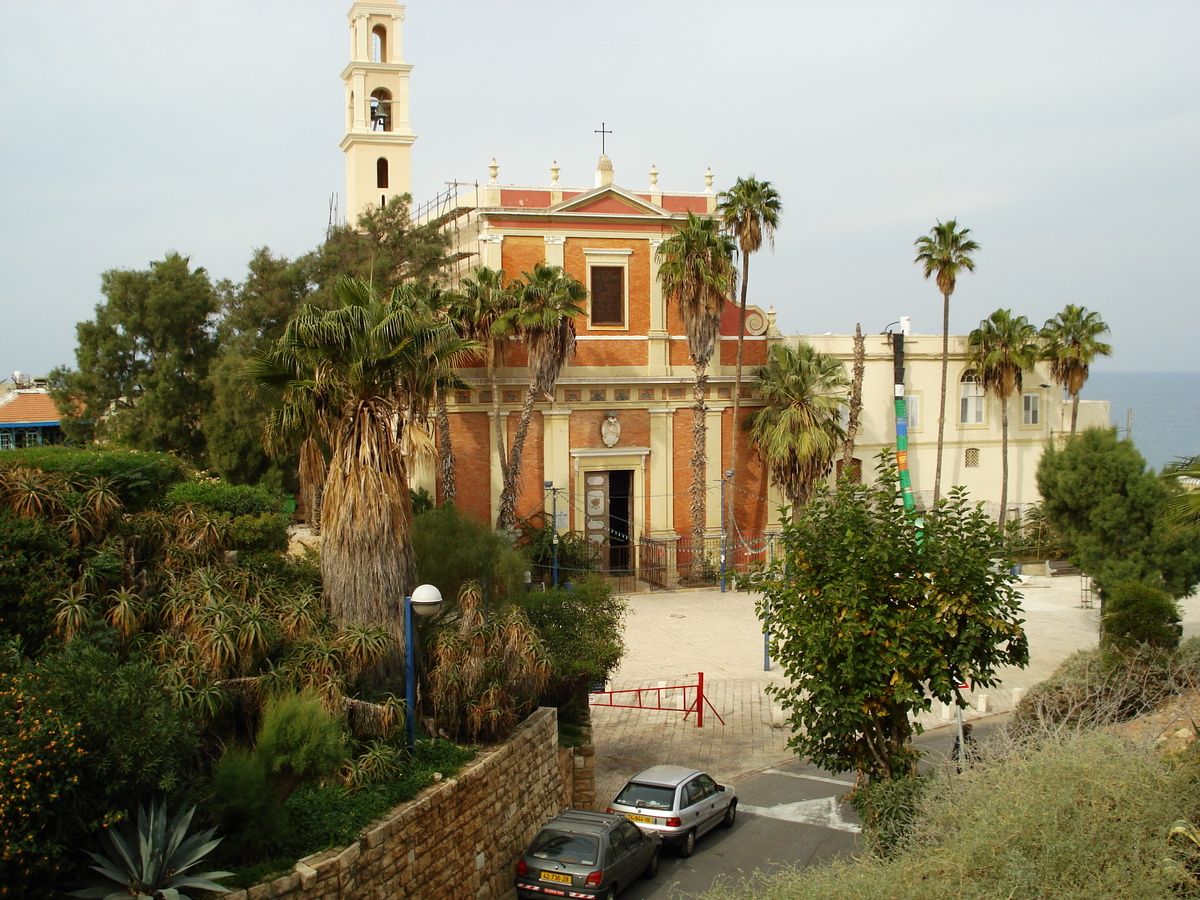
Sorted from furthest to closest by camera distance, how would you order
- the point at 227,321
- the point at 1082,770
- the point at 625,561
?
the point at 625,561, the point at 227,321, the point at 1082,770

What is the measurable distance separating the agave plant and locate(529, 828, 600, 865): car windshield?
4.52 metres

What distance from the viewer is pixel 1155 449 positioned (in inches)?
5344

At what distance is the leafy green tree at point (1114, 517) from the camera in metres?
23.2

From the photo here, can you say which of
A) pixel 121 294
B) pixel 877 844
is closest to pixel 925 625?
pixel 877 844

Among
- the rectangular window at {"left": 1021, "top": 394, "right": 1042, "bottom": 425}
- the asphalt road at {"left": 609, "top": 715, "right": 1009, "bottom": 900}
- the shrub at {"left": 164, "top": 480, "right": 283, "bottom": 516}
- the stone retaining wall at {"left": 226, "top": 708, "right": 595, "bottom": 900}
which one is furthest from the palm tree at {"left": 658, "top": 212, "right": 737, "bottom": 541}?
the stone retaining wall at {"left": 226, "top": 708, "right": 595, "bottom": 900}

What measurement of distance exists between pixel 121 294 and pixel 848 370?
886 inches

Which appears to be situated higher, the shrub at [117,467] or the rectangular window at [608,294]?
the rectangular window at [608,294]

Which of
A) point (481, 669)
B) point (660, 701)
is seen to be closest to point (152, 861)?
point (481, 669)

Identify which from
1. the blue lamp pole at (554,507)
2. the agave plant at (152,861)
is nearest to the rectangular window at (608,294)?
the blue lamp pole at (554,507)

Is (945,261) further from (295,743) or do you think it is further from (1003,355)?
Answer: (295,743)

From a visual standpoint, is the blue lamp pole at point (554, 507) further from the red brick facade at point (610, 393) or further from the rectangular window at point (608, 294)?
the rectangular window at point (608, 294)

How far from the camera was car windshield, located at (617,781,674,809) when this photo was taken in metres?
14.1

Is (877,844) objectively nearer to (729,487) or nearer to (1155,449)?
(729,487)

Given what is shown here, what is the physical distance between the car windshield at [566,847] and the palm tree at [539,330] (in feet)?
58.6
